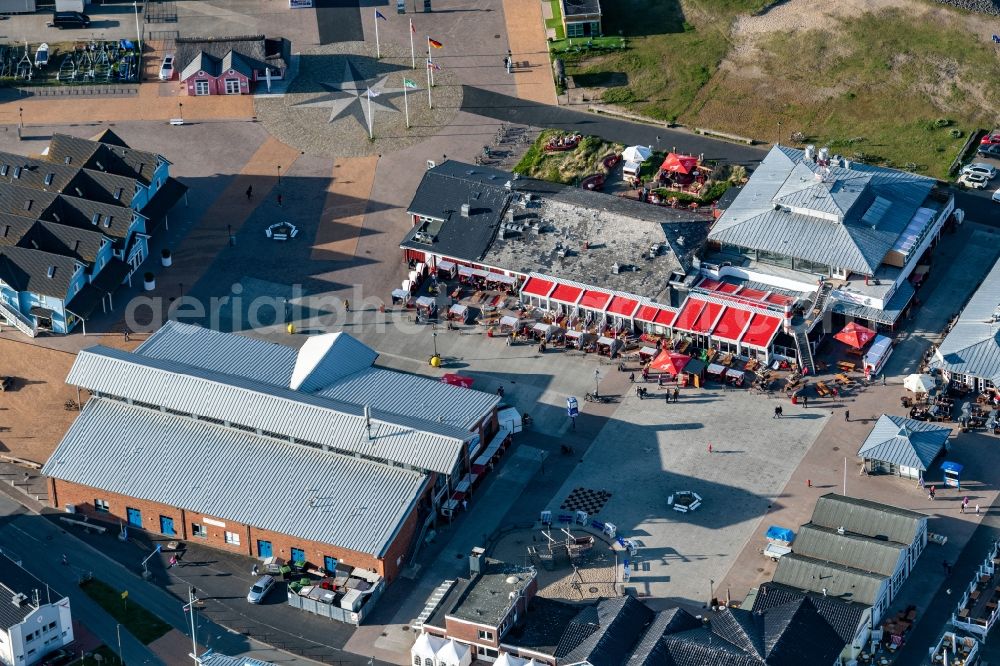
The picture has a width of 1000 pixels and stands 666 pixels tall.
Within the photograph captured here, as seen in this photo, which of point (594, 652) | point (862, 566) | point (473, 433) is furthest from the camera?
point (473, 433)

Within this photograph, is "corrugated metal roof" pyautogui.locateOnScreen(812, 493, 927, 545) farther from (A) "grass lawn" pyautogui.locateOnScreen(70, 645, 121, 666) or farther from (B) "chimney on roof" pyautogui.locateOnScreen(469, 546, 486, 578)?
(A) "grass lawn" pyautogui.locateOnScreen(70, 645, 121, 666)

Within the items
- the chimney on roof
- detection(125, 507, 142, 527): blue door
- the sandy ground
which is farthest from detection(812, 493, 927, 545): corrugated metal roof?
detection(125, 507, 142, 527): blue door

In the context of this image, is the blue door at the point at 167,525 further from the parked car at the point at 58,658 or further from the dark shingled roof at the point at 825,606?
the dark shingled roof at the point at 825,606

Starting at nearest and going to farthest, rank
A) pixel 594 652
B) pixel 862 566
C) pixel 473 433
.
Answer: pixel 594 652 → pixel 862 566 → pixel 473 433

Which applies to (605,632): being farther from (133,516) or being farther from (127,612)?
(133,516)

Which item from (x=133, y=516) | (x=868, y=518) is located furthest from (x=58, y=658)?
(x=868, y=518)

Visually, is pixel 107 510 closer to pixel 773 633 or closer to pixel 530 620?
pixel 530 620

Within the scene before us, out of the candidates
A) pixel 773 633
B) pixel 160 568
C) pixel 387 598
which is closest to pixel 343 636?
pixel 387 598
